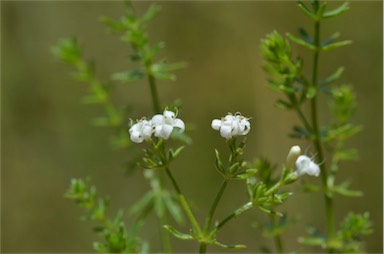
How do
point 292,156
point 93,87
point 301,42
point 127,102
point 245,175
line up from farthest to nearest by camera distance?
point 127,102, point 93,87, point 301,42, point 292,156, point 245,175

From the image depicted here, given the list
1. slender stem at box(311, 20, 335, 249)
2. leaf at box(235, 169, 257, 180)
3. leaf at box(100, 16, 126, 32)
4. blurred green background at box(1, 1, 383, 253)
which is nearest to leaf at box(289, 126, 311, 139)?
slender stem at box(311, 20, 335, 249)

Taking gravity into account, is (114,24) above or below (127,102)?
above

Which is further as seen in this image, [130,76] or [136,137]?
[130,76]

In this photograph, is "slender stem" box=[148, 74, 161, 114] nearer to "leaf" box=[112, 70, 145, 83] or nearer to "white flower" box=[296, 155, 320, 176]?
"leaf" box=[112, 70, 145, 83]

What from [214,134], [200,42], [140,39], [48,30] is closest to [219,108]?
[214,134]

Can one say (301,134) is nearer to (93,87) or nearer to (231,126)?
(231,126)

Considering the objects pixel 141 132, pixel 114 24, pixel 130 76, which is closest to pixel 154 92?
pixel 130 76

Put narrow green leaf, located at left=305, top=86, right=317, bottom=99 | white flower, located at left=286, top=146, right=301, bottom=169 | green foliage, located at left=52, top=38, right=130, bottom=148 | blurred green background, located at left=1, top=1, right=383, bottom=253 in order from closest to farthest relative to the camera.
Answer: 1. white flower, located at left=286, top=146, right=301, bottom=169
2. narrow green leaf, located at left=305, top=86, right=317, bottom=99
3. green foliage, located at left=52, top=38, right=130, bottom=148
4. blurred green background, located at left=1, top=1, right=383, bottom=253

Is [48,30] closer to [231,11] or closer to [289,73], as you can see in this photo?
[231,11]
